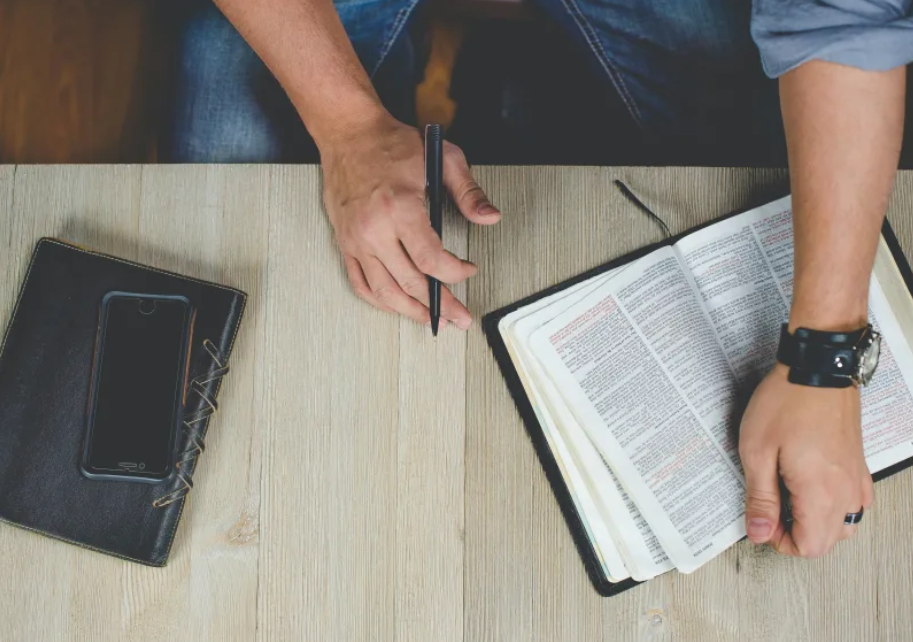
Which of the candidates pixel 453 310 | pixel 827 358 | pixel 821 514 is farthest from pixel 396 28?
pixel 821 514

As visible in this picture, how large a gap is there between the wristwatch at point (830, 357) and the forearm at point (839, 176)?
0.5 inches

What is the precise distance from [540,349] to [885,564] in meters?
0.44

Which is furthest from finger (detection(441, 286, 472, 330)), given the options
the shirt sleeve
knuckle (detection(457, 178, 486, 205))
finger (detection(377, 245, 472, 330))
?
the shirt sleeve

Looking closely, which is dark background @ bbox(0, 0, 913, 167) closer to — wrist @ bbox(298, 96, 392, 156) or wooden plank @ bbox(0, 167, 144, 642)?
wrist @ bbox(298, 96, 392, 156)

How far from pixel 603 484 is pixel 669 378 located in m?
0.14

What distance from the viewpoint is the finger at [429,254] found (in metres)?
0.78

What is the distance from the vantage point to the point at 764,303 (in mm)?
822

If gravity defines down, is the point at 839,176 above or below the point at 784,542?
above

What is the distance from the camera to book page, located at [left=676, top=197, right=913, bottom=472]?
81 centimetres

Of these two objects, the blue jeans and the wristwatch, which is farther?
the blue jeans

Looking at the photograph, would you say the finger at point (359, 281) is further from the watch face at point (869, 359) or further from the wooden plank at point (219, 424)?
the watch face at point (869, 359)

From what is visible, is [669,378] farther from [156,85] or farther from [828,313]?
[156,85]

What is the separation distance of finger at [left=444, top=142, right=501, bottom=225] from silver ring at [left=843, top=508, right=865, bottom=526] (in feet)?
1.58

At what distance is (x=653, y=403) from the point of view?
80 centimetres
